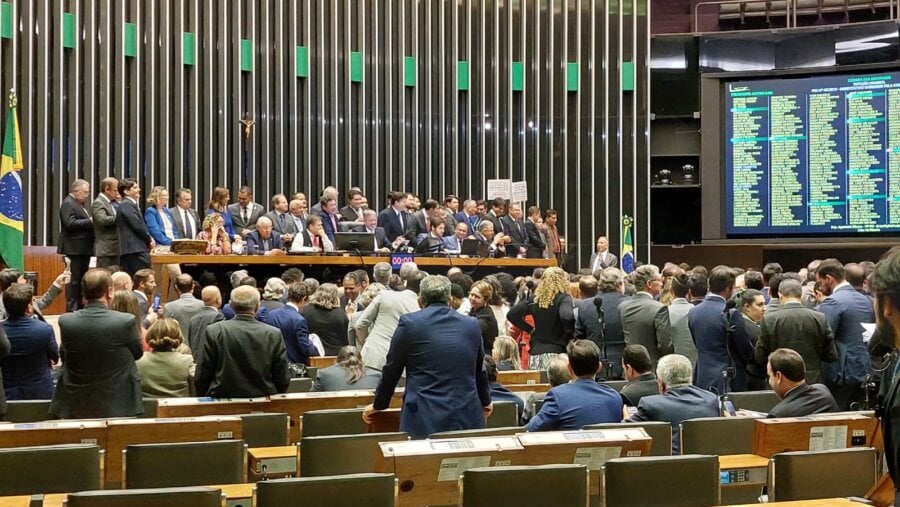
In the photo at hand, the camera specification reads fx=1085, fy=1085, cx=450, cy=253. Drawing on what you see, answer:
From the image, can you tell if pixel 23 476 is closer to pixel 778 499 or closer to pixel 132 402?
pixel 132 402

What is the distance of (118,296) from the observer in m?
5.95

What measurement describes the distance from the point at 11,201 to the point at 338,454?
8.00 metres

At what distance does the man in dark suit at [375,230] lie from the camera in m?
12.3

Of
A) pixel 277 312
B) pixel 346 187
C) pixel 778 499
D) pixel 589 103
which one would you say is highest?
pixel 589 103

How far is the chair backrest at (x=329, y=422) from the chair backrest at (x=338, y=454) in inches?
25.2

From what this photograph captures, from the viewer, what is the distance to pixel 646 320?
7.51m

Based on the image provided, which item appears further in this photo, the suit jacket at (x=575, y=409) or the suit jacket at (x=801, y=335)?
the suit jacket at (x=801, y=335)

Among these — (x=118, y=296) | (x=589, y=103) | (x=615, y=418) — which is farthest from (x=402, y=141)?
(x=615, y=418)

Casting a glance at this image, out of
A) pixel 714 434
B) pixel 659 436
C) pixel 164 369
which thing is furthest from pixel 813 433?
pixel 164 369

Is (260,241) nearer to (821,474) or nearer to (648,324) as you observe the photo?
(648,324)

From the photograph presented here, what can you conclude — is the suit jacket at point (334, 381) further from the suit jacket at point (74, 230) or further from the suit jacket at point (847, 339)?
the suit jacket at point (74, 230)

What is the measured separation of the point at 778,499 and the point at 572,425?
1.17 meters

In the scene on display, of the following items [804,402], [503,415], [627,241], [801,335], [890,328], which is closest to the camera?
[890,328]

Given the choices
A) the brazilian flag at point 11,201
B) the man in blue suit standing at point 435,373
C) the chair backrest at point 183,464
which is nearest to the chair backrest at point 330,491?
the chair backrest at point 183,464
